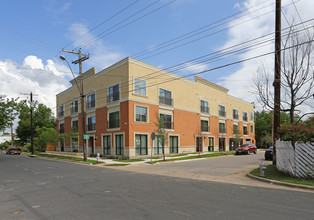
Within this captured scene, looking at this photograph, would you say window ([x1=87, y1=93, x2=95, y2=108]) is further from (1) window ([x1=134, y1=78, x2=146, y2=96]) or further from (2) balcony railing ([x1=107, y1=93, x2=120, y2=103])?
(1) window ([x1=134, y1=78, x2=146, y2=96])

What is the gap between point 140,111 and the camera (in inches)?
1087

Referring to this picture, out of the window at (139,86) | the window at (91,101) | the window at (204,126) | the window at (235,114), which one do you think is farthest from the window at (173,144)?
the window at (235,114)

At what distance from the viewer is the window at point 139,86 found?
2733cm

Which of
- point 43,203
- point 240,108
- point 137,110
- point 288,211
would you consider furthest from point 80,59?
point 240,108

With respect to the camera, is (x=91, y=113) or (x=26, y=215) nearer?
(x=26, y=215)

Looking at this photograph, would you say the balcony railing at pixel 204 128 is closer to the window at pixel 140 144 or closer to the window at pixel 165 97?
the window at pixel 165 97

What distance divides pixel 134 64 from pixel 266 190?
21.5 meters

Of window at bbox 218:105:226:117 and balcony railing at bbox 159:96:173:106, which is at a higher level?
balcony railing at bbox 159:96:173:106

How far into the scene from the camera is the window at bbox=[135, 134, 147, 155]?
87.8 ft

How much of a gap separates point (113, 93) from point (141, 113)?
4.57m

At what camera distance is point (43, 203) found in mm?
7027

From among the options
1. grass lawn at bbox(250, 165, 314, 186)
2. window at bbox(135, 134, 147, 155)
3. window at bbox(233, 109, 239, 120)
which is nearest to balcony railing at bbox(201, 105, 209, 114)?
window at bbox(233, 109, 239, 120)

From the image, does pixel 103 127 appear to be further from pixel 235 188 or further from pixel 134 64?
pixel 235 188

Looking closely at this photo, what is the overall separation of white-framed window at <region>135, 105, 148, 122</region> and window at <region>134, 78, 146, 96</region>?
173 cm
